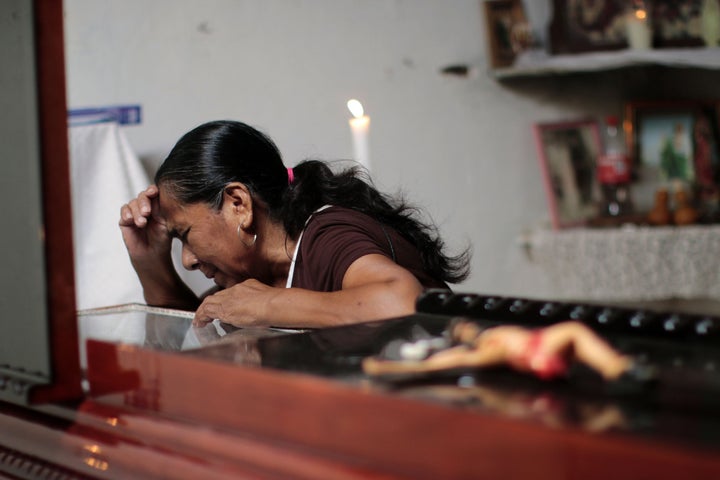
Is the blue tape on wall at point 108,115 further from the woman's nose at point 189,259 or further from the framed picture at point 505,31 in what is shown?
the framed picture at point 505,31

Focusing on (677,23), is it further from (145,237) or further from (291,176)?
(145,237)

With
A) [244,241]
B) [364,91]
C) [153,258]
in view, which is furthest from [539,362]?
[364,91]

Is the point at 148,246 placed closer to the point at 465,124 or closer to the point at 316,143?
the point at 316,143

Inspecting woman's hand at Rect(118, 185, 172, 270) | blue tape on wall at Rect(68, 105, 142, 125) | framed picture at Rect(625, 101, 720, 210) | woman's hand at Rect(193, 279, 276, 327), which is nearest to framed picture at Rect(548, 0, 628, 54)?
framed picture at Rect(625, 101, 720, 210)

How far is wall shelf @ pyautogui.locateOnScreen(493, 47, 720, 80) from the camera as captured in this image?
320 cm

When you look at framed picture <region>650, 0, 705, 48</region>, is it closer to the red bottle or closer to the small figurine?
the red bottle

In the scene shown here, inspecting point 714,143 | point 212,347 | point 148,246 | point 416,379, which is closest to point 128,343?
point 212,347

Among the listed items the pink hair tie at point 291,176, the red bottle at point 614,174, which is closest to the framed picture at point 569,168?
the red bottle at point 614,174

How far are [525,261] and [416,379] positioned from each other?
292 cm

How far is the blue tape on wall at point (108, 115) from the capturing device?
230 centimetres

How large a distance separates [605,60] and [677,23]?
17.5 inches

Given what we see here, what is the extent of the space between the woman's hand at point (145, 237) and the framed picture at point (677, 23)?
92.4 inches

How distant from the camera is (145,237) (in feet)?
6.24

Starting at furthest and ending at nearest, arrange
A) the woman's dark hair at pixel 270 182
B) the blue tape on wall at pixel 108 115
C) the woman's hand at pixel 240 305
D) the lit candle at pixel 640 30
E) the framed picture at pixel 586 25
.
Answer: the framed picture at pixel 586 25 → the lit candle at pixel 640 30 → the blue tape on wall at pixel 108 115 → the woman's dark hair at pixel 270 182 → the woman's hand at pixel 240 305
